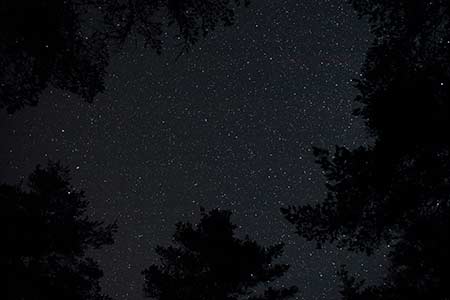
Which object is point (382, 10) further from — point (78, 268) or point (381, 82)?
point (78, 268)

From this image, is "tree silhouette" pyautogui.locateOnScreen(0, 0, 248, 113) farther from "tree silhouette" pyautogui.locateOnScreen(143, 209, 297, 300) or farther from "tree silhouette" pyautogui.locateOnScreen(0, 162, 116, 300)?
"tree silhouette" pyautogui.locateOnScreen(143, 209, 297, 300)

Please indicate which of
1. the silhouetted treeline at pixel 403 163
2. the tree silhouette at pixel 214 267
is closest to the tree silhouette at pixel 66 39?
the silhouetted treeline at pixel 403 163

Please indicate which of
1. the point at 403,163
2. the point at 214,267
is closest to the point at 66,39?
the point at 403,163

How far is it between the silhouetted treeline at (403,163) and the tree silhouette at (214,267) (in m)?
5.37

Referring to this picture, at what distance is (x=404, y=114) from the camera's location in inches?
219

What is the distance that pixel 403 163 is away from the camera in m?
5.68

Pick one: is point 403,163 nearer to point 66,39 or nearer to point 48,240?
point 66,39

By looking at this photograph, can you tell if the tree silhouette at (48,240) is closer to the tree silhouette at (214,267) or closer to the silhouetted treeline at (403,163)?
the tree silhouette at (214,267)

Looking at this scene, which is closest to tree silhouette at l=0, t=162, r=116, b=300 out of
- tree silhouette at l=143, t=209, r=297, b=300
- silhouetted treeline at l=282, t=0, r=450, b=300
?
tree silhouette at l=143, t=209, r=297, b=300

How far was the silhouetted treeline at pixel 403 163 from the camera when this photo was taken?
17.9 ft

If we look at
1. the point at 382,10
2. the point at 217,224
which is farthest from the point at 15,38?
the point at 217,224

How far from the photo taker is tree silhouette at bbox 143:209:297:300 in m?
11.1

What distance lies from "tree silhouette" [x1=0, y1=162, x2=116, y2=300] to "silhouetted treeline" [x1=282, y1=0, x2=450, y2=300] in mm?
5112

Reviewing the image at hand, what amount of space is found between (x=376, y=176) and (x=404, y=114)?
84 centimetres
